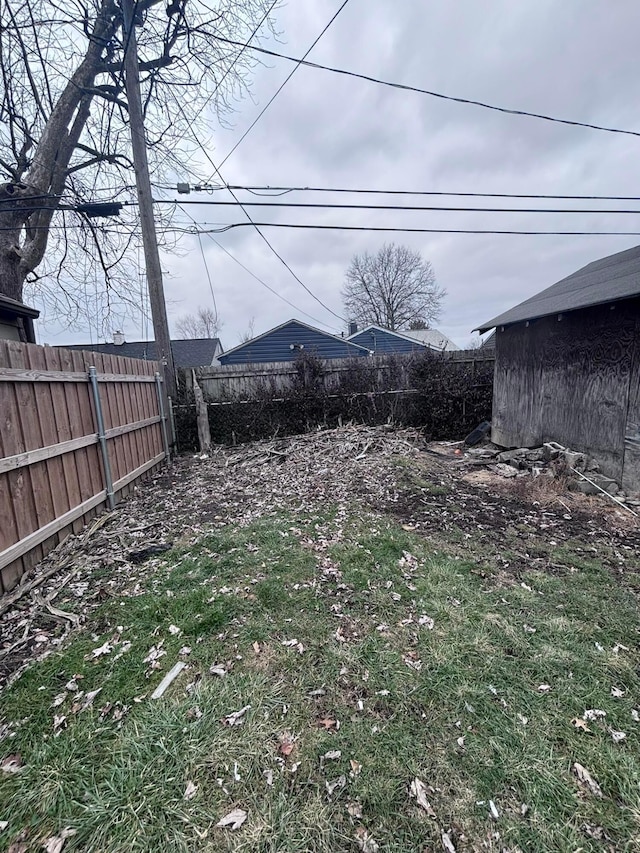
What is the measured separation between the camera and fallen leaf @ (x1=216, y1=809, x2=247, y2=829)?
1.29 m

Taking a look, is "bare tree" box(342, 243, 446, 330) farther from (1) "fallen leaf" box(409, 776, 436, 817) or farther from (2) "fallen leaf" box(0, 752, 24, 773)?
(2) "fallen leaf" box(0, 752, 24, 773)

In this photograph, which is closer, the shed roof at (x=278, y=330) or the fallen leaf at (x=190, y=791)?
the fallen leaf at (x=190, y=791)

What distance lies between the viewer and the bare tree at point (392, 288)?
28.2 metres

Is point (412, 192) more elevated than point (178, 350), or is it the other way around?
point (412, 192)

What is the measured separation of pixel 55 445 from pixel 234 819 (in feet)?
10.3

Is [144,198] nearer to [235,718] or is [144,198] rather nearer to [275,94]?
[275,94]

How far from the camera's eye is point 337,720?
1.69 m

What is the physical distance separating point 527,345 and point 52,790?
8.13 meters

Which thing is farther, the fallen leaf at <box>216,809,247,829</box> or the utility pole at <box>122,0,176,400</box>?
the utility pole at <box>122,0,176,400</box>

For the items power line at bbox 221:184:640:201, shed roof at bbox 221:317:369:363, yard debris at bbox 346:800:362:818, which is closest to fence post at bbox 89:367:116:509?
yard debris at bbox 346:800:362:818

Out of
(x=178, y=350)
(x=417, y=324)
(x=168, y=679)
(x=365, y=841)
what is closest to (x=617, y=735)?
(x=365, y=841)

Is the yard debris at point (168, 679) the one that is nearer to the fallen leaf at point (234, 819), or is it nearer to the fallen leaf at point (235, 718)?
the fallen leaf at point (235, 718)

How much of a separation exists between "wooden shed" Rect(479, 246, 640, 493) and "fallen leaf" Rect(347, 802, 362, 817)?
5395 millimetres

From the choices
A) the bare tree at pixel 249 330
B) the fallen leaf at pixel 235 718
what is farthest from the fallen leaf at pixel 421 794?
the bare tree at pixel 249 330
